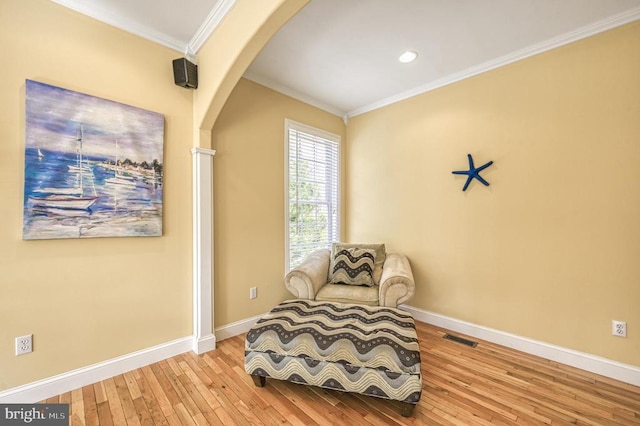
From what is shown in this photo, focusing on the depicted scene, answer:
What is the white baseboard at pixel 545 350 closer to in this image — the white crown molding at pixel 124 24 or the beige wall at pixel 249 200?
the beige wall at pixel 249 200

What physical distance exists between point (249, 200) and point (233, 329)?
4.44ft

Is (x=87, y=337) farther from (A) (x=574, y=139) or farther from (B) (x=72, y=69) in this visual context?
(A) (x=574, y=139)

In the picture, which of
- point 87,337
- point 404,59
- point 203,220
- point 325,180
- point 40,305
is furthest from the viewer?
point 325,180

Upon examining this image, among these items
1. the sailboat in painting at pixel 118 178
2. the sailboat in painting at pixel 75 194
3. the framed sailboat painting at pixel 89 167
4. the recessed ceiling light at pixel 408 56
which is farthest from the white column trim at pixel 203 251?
the recessed ceiling light at pixel 408 56

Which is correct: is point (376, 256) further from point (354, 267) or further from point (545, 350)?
point (545, 350)

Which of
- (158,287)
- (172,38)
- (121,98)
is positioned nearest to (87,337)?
(158,287)

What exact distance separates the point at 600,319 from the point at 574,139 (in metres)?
1.48

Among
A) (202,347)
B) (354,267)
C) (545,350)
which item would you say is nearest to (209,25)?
(354,267)

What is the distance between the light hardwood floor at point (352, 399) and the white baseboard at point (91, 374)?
0.16ft

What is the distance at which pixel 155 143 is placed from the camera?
219 centimetres

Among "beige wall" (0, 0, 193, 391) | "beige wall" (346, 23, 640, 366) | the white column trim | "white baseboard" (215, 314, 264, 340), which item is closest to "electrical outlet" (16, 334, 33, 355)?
"beige wall" (0, 0, 193, 391)

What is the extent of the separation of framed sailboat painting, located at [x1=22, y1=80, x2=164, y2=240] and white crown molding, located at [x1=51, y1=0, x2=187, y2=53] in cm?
61

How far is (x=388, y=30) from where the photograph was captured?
2152mm
